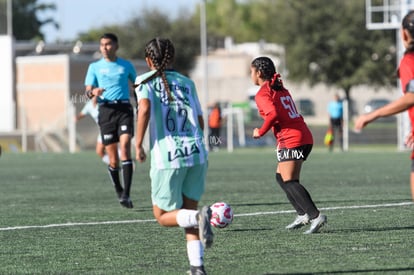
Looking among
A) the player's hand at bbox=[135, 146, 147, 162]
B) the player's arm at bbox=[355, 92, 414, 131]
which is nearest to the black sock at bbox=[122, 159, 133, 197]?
the player's hand at bbox=[135, 146, 147, 162]

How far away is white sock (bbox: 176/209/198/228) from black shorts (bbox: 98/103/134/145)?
6.41m

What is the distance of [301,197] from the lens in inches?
421

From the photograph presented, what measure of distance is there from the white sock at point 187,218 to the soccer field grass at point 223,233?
53 cm

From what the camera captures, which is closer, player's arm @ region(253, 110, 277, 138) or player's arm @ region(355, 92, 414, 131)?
player's arm @ region(355, 92, 414, 131)

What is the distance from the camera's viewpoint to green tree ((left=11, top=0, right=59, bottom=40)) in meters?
105

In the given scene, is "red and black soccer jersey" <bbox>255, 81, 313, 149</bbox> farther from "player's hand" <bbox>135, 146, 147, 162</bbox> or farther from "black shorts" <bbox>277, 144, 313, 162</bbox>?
"player's hand" <bbox>135, 146, 147, 162</bbox>

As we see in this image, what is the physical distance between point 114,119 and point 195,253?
657 cm

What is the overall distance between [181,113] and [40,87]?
4171 cm

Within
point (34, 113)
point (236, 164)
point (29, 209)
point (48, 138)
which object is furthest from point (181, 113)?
point (34, 113)

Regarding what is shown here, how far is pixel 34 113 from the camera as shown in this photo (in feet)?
156

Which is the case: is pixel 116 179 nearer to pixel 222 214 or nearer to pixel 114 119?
pixel 114 119

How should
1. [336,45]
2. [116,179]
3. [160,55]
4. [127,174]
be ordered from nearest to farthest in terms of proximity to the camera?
[160,55]
[127,174]
[116,179]
[336,45]

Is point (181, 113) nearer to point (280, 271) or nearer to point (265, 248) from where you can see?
point (280, 271)

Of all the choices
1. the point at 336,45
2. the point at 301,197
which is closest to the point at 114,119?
the point at 301,197
